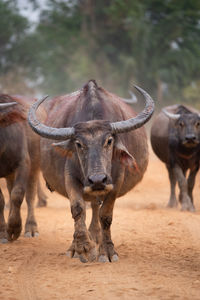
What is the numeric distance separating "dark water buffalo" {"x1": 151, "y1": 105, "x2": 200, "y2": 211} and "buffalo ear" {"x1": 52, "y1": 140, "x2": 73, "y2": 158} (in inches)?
208

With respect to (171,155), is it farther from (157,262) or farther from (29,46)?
(29,46)

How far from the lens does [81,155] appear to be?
231 inches

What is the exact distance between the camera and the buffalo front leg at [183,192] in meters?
11.0

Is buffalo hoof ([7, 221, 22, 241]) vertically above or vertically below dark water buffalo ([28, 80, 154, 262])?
below

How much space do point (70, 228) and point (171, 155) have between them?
4250 millimetres

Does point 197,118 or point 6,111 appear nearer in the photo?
point 6,111

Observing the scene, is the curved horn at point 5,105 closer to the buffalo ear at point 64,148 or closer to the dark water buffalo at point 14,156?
the dark water buffalo at point 14,156

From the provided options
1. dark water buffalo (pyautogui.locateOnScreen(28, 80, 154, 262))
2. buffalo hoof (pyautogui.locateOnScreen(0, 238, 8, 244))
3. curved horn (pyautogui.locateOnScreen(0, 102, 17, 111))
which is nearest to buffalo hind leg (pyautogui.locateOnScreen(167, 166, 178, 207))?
dark water buffalo (pyautogui.locateOnScreen(28, 80, 154, 262))

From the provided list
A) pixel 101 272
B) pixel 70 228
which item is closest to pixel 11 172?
pixel 70 228

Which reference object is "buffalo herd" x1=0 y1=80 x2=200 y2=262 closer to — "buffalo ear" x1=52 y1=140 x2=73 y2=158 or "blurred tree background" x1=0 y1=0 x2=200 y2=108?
"buffalo ear" x1=52 y1=140 x2=73 y2=158

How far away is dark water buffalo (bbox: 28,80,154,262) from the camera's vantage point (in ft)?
18.8

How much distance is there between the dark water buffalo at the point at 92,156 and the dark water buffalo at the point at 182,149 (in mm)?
4282

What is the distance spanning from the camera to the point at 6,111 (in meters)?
7.31

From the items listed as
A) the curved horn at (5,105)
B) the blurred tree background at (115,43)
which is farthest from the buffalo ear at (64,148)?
the blurred tree background at (115,43)
